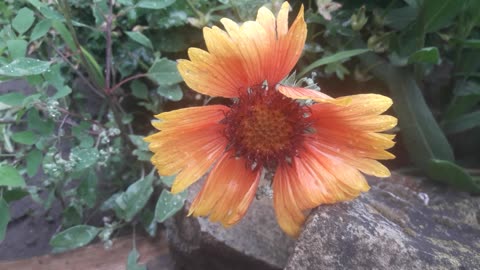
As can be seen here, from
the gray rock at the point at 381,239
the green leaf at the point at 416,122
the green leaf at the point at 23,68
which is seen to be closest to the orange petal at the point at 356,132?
the gray rock at the point at 381,239

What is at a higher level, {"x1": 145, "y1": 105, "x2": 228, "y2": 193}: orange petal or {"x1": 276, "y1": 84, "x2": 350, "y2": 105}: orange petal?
{"x1": 276, "y1": 84, "x2": 350, "y2": 105}: orange petal

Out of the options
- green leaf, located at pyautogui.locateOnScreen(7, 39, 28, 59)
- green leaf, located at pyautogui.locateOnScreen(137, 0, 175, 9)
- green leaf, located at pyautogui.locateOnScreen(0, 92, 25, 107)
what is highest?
green leaf, located at pyautogui.locateOnScreen(137, 0, 175, 9)

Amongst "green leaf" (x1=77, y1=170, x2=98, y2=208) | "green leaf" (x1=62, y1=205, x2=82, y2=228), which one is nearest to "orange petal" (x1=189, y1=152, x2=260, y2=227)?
"green leaf" (x1=77, y1=170, x2=98, y2=208)

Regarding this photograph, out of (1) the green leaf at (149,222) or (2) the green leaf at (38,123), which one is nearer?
(2) the green leaf at (38,123)

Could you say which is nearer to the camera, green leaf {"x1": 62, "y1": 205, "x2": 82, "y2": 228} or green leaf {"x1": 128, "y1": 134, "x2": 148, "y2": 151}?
green leaf {"x1": 128, "y1": 134, "x2": 148, "y2": 151}

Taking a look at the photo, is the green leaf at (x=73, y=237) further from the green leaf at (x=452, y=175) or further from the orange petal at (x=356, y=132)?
the green leaf at (x=452, y=175)

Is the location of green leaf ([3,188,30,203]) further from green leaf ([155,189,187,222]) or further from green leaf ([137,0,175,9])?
green leaf ([137,0,175,9])
